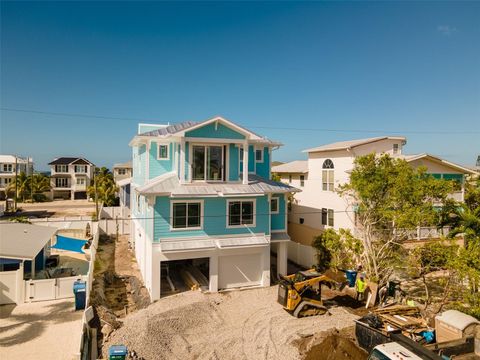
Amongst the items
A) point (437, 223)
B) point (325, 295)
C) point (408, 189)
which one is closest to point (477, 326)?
point (437, 223)

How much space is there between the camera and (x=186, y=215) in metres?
16.7

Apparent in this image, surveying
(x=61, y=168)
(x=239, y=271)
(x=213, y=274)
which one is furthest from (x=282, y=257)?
(x=61, y=168)

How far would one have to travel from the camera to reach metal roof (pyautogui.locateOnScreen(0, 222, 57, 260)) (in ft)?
52.5

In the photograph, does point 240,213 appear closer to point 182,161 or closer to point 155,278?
point 182,161

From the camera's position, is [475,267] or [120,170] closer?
[475,267]

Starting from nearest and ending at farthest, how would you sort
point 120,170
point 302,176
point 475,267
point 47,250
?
point 475,267
point 47,250
point 302,176
point 120,170

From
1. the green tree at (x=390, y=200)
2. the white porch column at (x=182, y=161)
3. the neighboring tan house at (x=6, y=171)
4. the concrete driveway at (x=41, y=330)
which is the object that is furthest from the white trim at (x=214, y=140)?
the neighboring tan house at (x=6, y=171)

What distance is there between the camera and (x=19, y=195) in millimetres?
58719

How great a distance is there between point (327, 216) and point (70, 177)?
57807 mm

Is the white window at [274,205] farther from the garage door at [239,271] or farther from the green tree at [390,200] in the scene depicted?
the green tree at [390,200]

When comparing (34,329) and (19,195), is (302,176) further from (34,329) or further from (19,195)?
(19,195)

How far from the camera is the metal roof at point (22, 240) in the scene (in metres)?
16.0

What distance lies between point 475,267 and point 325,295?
759 centimetres

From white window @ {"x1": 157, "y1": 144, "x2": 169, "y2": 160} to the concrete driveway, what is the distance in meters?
8.54
